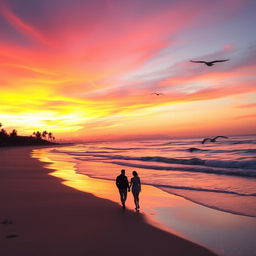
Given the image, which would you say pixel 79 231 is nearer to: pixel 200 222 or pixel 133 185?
pixel 133 185

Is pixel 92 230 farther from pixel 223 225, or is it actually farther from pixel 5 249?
pixel 223 225

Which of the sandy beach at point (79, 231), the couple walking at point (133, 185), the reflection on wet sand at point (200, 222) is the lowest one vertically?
A: the reflection on wet sand at point (200, 222)

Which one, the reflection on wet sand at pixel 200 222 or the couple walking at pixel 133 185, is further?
the couple walking at pixel 133 185

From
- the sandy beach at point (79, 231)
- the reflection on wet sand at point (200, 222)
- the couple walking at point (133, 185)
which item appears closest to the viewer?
the sandy beach at point (79, 231)

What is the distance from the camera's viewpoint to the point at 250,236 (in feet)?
28.7

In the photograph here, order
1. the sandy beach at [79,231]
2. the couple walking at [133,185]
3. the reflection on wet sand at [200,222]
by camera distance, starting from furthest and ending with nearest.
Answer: the couple walking at [133,185] < the reflection on wet sand at [200,222] < the sandy beach at [79,231]

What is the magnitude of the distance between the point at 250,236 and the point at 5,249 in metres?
7.25

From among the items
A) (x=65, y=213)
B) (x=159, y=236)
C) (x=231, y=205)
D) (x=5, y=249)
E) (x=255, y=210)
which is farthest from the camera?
(x=231, y=205)

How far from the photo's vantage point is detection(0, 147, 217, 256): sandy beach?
24.5 ft

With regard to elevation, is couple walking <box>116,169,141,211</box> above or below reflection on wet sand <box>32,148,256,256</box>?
above

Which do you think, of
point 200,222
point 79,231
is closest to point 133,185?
point 200,222

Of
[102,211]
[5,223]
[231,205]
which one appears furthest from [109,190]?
[5,223]

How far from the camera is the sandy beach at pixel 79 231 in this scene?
7469 millimetres

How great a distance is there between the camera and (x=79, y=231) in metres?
8.98
